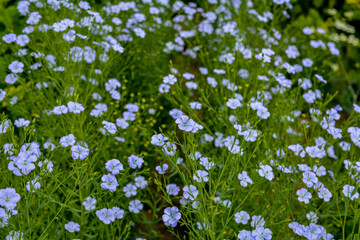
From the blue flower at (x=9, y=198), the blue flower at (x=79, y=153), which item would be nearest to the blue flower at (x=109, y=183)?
the blue flower at (x=79, y=153)

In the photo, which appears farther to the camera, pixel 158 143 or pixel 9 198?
pixel 158 143

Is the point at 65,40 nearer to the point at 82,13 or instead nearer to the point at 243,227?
the point at 82,13

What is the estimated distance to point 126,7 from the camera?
404 cm

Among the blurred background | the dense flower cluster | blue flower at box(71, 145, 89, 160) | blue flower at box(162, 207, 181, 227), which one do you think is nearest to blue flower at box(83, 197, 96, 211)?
the dense flower cluster

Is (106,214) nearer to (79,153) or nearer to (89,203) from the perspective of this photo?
(89,203)

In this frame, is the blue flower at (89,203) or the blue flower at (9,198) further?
the blue flower at (89,203)

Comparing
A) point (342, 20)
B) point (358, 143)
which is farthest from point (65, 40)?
point (342, 20)

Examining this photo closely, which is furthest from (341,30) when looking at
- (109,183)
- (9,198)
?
(9,198)

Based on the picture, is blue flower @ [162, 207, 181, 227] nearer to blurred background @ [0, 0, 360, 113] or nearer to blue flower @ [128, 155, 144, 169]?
blue flower @ [128, 155, 144, 169]

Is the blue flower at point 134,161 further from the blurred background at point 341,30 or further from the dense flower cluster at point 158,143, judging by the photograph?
the blurred background at point 341,30

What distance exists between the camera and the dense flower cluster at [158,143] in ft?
7.88

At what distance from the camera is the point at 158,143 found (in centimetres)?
243

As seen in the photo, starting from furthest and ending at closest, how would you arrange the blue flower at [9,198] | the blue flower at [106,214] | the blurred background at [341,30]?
the blurred background at [341,30] → the blue flower at [106,214] → the blue flower at [9,198]

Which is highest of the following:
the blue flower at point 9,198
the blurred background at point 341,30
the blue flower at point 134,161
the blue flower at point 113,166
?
the blue flower at point 9,198
